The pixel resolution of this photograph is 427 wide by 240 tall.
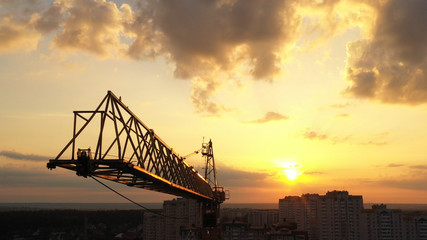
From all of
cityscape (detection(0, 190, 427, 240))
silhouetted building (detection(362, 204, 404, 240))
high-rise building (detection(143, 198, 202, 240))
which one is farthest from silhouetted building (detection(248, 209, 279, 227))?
silhouetted building (detection(362, 204, 404, 240))

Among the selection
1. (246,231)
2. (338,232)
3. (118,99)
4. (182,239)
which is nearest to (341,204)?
Result: (338,232)

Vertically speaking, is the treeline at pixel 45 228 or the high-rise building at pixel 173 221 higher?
the high-rise building at pixel 173 221

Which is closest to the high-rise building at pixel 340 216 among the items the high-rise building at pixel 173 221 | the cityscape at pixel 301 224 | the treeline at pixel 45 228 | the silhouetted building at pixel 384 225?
the cityscape at pixel 301 224

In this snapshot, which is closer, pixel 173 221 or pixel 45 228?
pixel 173 221

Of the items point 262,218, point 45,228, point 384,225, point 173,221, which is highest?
point 384,225

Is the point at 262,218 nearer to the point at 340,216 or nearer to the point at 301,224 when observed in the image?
the point at 301,224

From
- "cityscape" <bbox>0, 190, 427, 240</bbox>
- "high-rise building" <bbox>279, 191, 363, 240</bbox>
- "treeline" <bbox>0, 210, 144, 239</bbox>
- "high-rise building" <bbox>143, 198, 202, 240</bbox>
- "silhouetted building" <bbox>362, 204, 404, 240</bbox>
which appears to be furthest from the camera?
"treeline" <bbox>0, 210, 144, 239</bbox>

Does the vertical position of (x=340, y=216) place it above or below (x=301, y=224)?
above

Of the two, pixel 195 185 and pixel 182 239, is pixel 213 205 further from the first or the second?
pixel 182 239

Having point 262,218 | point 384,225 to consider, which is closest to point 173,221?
point 262,218

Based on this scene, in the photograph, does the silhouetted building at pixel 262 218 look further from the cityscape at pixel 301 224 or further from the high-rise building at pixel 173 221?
the high-rise building at pixel 173 221

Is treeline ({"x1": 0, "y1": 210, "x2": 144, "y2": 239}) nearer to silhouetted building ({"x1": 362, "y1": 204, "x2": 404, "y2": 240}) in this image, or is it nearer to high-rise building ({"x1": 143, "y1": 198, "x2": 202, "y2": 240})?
high-rise building ({"x1": 143, "y1": 198, "x2": 202, "y2": 240})
